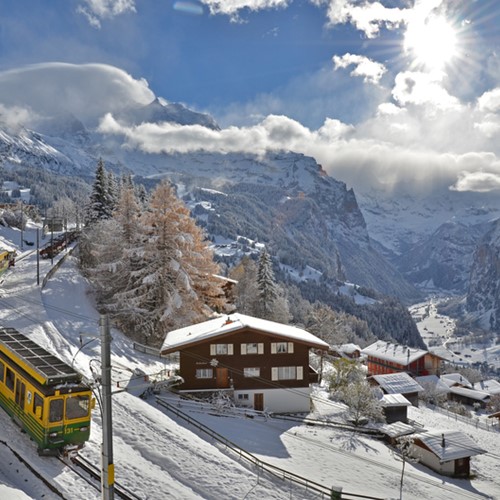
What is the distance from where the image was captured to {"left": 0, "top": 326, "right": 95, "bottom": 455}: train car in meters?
19.1

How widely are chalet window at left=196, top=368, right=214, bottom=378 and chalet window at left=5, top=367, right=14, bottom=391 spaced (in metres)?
18.7

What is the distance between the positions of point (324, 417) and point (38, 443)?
26.3 metres

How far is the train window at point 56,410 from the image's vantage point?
62.6ft

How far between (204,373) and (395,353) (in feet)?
246

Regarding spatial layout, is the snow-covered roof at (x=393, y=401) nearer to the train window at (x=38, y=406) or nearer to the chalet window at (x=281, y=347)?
the chalet window at (x=281, y=347)

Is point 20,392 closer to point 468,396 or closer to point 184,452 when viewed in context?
point 184,452

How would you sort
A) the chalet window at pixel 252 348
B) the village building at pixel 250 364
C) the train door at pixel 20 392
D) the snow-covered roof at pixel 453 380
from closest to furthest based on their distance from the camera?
the train door at pixel 20 392 → the village building at pixel 250 364 → the chalet window at pixel 252 348 → the snow-covered roof at pixel 453 380

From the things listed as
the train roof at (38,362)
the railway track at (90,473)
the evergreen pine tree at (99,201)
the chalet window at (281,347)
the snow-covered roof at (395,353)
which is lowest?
the snow-covered roof at (395,353)

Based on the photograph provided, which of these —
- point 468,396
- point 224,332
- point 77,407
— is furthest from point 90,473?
point 468,396

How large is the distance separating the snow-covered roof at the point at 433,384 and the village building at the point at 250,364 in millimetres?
54014

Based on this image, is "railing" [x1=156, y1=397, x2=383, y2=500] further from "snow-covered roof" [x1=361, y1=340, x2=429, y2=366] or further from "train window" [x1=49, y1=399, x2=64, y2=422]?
"snow-covered roof" [x1=361, y1=340, x2=429, y2=366]

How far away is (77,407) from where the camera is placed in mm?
19969

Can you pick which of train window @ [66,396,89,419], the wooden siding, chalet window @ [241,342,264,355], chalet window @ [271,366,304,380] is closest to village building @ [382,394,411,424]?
chalet window @ [271,366,304,380]

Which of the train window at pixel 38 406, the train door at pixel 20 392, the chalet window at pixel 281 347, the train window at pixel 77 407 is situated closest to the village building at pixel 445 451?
the chalet window at pixel 281 347
